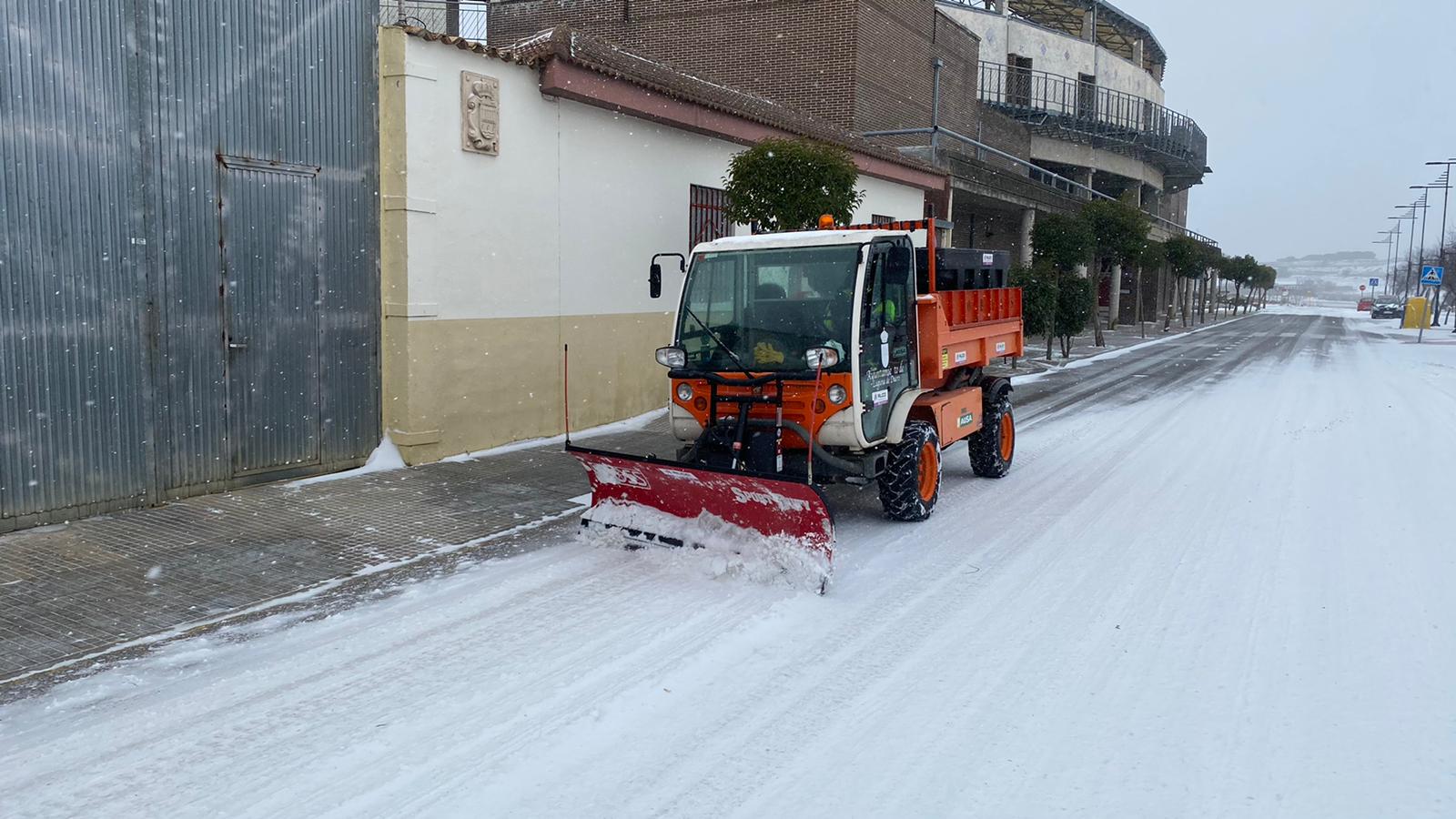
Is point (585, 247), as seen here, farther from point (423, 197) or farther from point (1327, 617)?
point (1327, 617)

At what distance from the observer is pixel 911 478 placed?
8.05 m

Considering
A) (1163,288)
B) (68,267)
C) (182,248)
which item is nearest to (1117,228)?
(182,248)

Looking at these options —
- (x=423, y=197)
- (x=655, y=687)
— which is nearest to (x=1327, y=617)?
(x=655, y=687)

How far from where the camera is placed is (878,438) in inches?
313

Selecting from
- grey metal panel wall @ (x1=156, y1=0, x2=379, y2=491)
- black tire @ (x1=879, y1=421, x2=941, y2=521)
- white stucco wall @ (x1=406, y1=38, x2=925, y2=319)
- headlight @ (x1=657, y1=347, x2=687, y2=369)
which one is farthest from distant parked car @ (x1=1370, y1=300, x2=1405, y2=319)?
grey metal panel wall @ (x1=156, y1=0, x2=379, y2=491)

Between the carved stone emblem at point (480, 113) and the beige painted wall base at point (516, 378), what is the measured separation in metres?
1.80

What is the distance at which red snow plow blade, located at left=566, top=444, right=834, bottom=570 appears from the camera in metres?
6.47

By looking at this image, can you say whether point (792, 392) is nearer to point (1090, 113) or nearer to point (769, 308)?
point (769, 308)

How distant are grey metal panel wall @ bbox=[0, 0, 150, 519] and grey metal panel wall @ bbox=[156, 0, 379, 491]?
0.33m

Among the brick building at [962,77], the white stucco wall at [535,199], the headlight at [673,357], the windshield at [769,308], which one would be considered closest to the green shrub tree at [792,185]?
the white stucco wall at [535,199]

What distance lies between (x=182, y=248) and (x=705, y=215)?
25.7 feet

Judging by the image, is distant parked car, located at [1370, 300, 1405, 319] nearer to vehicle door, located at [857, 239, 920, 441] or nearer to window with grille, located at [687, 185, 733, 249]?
window with grille, located at [687, 185, 733, 249]

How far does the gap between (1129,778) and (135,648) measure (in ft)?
15.9

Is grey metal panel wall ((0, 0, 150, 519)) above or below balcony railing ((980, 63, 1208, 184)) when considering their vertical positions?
below
